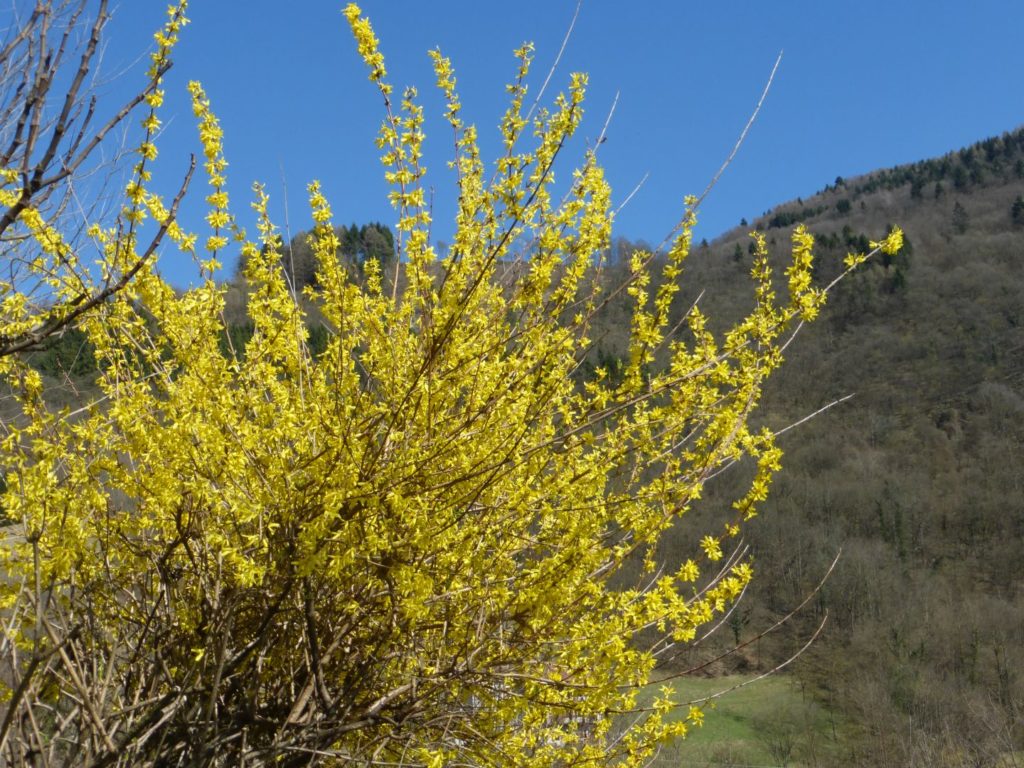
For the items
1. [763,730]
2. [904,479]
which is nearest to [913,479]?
[904,479]

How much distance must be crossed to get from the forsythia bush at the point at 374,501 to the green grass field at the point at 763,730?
128 feet

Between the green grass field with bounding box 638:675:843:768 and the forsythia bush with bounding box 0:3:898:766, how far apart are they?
1532 inches

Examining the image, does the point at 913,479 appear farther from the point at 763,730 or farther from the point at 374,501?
the point at 374,501

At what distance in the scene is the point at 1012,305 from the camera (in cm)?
9856

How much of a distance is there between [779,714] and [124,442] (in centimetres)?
5317

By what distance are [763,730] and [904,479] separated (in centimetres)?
3989

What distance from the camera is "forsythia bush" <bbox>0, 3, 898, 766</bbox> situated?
3191 millimetres

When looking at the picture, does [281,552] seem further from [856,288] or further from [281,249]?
[856,288]


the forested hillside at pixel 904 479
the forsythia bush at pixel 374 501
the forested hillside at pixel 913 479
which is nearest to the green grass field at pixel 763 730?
the forested hillside at pixel 904 479

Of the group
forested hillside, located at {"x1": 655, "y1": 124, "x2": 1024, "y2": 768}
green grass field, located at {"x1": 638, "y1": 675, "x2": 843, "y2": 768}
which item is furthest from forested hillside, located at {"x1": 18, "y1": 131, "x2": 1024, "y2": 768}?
green grass field, located at {"x1": 638, "y1": 675, "x2": 843, "y2": 768}

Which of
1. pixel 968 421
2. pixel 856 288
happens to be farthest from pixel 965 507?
pixel 856 288

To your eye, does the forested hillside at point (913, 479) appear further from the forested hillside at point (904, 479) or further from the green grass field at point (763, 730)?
the green grass field at point (763, 730)

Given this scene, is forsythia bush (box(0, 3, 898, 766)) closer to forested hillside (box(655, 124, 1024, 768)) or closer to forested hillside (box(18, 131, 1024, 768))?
forested hillside (box(18, 131, 1024, 768))

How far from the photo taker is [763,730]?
4872cm
